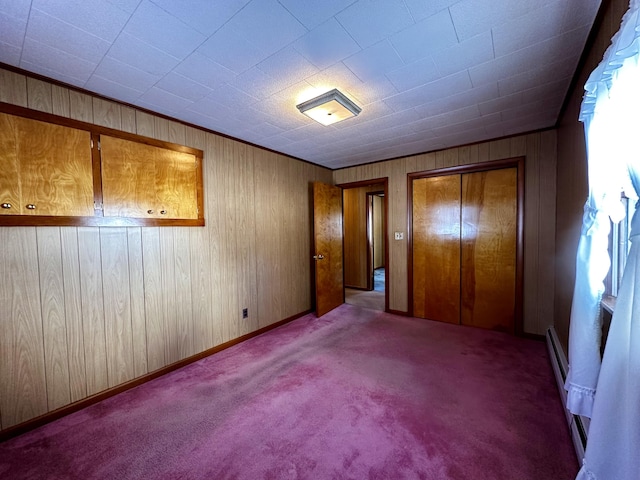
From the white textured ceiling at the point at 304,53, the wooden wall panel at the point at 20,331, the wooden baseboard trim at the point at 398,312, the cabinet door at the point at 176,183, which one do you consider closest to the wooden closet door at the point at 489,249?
the wooden baseboard trim at the point at 398,312

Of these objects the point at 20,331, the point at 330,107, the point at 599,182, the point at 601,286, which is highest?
the point at 330,107

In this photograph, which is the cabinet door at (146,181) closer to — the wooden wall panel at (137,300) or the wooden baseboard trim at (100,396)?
the wooden wall panel at (137,300)

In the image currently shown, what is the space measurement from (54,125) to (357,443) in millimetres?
2990

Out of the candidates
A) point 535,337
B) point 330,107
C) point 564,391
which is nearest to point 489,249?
point 535,337

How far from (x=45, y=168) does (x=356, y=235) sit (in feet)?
16.0

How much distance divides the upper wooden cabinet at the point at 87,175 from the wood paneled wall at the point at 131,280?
9 centimetres

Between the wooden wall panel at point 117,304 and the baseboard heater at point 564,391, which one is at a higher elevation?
the wooden wall panel at point 117,304

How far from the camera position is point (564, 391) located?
182 centimetres

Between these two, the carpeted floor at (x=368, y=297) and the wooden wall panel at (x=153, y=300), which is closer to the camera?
the wooden wall panel at (x=153, y=300)

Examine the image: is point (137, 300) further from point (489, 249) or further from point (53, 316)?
point (489, 249)

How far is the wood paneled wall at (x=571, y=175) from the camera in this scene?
131 cm

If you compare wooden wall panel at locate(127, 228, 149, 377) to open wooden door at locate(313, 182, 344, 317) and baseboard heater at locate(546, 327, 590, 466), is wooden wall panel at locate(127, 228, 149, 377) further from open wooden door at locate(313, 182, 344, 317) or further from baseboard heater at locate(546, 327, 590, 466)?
baseboard heater at locate(546, 327, 590, 466)

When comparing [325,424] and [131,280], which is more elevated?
[131,280]

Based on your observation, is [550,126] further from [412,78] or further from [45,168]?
[45,168]
